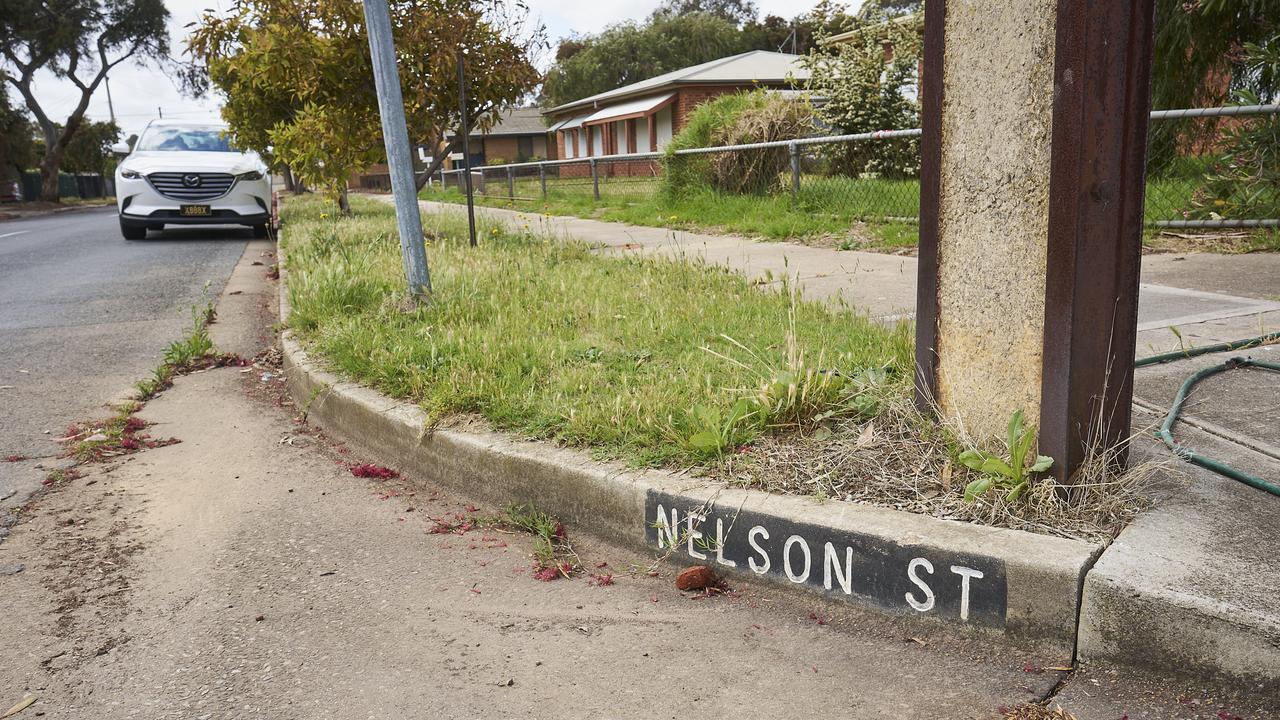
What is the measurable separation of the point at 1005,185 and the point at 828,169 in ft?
31.9

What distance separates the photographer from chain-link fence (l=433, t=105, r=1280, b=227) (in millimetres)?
7277

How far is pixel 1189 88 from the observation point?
356 inches

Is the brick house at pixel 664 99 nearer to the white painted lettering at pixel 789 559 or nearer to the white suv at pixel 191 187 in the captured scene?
the white suv at pixel 191 187

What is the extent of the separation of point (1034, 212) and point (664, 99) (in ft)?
109

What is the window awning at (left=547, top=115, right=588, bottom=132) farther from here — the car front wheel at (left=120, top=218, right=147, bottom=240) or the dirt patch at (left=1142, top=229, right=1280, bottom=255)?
the dirt patch at (left=1142, top=229, right=1280, bottom=255)

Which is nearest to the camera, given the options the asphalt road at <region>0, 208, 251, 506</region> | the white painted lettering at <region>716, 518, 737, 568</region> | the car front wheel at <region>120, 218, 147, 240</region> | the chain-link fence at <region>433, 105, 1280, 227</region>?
the white painted lettering at <region>716, 518, 737, 568</region>

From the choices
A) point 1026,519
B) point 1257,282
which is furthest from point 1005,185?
point 1257,282

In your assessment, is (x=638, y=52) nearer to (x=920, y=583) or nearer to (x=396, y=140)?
(x=396, y=140)

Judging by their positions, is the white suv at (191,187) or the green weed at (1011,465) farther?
the white suv at (191,187)

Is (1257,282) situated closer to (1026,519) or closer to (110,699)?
(1026,519)

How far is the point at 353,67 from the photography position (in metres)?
8.02

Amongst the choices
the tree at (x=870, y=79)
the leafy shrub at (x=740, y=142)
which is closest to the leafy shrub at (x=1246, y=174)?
the leafy shrub at (x=740, y=142)

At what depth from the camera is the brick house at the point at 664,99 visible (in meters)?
33.4

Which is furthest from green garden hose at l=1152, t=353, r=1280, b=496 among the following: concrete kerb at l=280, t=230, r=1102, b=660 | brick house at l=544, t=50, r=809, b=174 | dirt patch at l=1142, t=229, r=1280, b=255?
brick house at l=544, t=50, r=809, b=174
